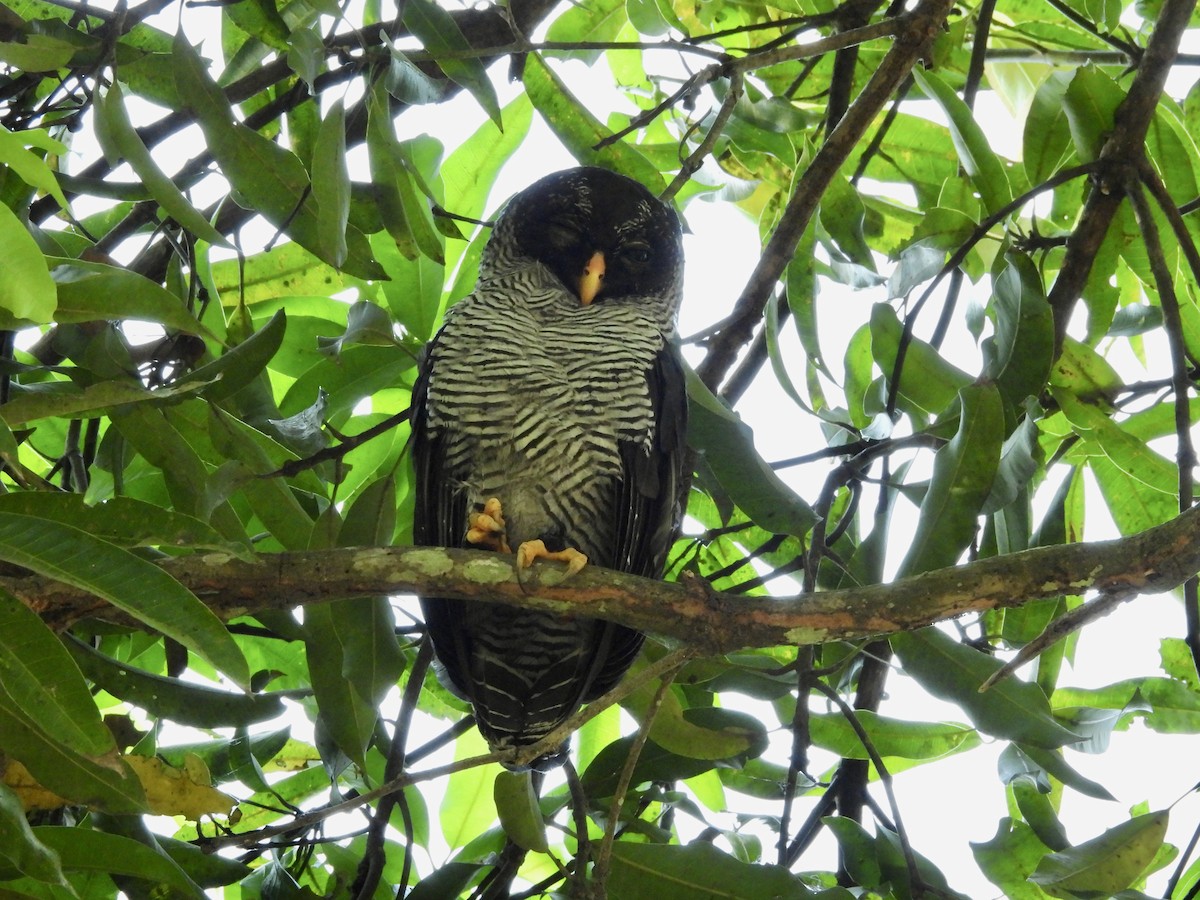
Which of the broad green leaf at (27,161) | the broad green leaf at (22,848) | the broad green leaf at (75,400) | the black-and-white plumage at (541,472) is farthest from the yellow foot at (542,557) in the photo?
the broad green leaf at (27,161)

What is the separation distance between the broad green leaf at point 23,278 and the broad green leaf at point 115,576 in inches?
12.2

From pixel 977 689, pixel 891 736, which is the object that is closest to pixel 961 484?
pixel 977 689

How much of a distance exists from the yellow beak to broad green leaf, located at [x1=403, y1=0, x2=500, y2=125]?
102 centimetres

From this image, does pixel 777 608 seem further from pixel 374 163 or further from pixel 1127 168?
pixel 1127 168

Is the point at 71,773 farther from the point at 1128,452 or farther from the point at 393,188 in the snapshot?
the point at 1128,452

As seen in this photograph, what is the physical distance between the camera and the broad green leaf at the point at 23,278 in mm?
1460

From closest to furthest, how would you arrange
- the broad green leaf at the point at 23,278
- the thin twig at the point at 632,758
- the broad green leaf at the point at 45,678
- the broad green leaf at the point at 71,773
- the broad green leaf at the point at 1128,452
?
the broad green leaf at the point at 23,278 < the broad green leaf at the point at 45,678 < the broad green leaf at the point at 71,773 < the thin twig at the point at 632,758 < the broad green leaf at the point at 1128,452

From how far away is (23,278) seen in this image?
1471 millimetres

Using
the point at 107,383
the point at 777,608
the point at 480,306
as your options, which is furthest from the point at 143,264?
the point at 777,608

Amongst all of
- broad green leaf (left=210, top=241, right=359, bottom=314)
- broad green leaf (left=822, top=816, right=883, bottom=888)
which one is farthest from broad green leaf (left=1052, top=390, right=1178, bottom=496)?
broad green leaf (left=210, top=241, right=359, bottom=314)

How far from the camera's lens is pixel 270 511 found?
7.61ft

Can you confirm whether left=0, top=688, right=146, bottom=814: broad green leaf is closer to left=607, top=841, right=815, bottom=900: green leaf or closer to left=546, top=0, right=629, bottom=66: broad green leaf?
left=607, top=841, right=815, bottom=900: green leaf

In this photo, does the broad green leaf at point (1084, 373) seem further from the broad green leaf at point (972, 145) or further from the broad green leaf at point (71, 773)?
the broad green leaf at point (71, 773)

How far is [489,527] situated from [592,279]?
0.85 meters
